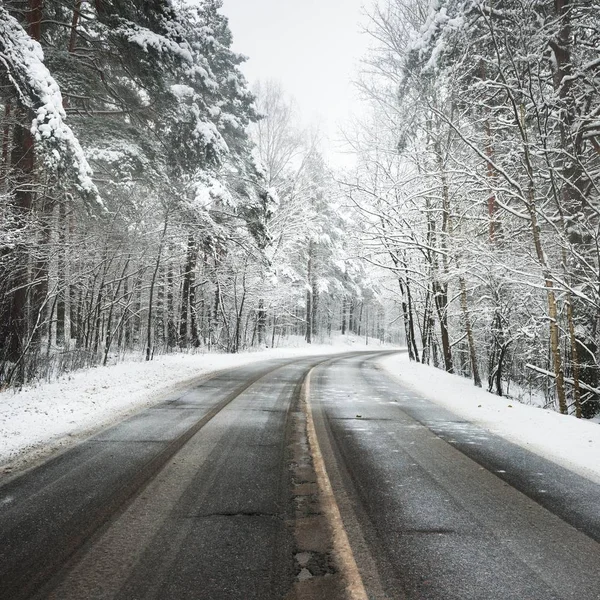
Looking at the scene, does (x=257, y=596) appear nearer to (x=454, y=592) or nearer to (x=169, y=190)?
(x=454, y=592)

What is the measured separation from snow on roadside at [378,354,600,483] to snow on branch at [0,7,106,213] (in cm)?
922

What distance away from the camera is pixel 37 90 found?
7316mm

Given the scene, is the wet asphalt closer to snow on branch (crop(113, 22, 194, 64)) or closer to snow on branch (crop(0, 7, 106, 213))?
snow on branch (crop(0, 7, 106, 213))

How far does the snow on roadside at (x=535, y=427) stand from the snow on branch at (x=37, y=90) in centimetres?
922

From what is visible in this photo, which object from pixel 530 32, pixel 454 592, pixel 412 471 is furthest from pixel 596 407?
pixel 454 592

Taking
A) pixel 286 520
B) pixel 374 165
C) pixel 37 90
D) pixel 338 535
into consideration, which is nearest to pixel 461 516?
pixel 338 535

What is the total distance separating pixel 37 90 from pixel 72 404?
18.8 ft

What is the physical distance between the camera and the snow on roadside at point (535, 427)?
493cm

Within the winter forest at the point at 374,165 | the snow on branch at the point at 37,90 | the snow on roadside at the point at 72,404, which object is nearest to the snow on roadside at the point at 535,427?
the winter forest at the point at 374,165

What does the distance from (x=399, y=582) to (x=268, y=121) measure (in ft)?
86.0

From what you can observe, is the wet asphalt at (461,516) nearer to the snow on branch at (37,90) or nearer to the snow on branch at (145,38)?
the snow on branch at (37,90)

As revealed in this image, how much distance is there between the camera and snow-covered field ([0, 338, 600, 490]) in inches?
193

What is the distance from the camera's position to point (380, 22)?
12.0 meters

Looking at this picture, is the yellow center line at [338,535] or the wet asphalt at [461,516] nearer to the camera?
the yellow center line at [338,535]
